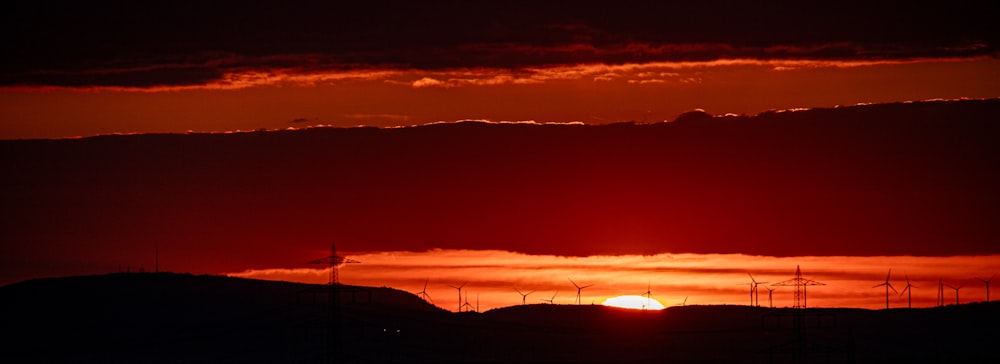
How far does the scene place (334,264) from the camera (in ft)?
520
